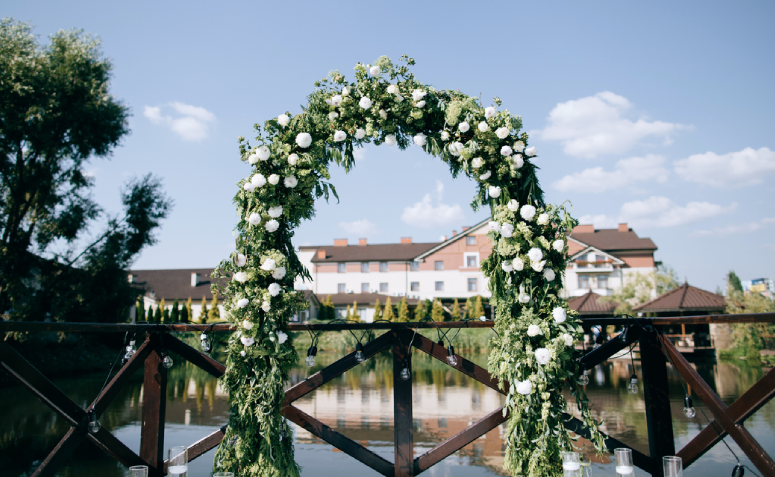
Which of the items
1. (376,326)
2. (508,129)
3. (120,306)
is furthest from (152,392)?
(120,306)

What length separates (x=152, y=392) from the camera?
12.7 ft

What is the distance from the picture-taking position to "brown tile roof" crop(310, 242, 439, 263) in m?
48.1

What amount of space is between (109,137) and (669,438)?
68.7 feet

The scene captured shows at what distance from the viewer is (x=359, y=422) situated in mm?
8000

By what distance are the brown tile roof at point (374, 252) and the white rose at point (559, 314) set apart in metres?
43.7

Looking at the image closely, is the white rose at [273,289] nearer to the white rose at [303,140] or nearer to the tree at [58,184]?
the white rose at [303,140]

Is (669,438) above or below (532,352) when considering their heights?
below

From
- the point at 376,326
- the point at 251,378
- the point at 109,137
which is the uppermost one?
the point at 109,137

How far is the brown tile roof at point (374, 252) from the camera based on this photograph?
4809cm

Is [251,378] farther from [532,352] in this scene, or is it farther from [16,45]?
[16,45]

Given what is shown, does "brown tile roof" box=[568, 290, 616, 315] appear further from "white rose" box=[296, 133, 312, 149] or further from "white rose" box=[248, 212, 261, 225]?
"white rose" box=[248, 212, 261, 225]

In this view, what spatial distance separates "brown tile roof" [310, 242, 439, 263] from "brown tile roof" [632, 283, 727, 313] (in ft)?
84.8

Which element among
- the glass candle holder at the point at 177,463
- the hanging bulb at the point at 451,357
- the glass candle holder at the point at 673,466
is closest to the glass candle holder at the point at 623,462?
the glass candle holder at the point at 673,466

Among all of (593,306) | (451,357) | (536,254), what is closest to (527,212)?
(536,254)
